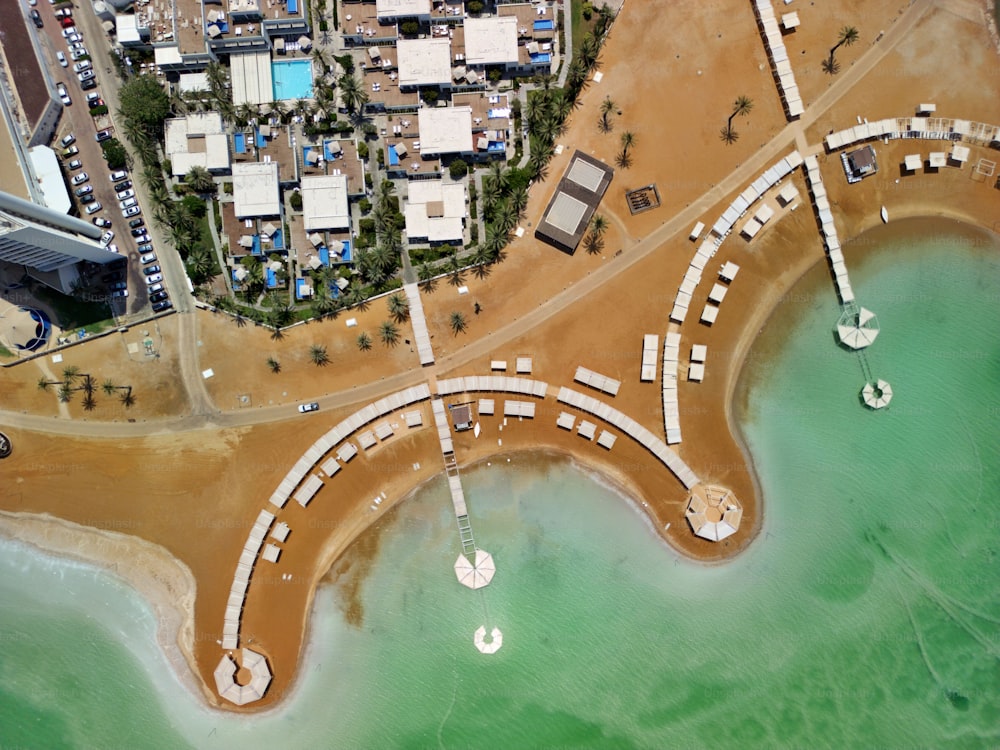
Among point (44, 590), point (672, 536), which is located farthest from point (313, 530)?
point (672, 536)

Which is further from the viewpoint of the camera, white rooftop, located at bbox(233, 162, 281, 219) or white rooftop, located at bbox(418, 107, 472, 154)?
white rooftop, located at bbox(233, 162, 281, 219)

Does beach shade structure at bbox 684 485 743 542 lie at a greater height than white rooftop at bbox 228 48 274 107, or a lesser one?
lesser

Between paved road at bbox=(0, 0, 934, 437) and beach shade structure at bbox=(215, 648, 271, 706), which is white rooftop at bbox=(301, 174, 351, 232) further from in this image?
beach shade structure at bbox=(215, 648, 271, 706)

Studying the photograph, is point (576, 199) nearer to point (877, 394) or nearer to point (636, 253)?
point (636, 253)

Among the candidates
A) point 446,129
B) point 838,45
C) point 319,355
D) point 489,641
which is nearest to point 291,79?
point 446,129

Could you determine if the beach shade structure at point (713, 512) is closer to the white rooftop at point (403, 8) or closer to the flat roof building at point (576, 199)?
the flat roof building at point (576, 199)

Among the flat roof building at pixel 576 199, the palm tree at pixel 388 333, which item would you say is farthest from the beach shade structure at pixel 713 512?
the palm tree at pixel 388 333

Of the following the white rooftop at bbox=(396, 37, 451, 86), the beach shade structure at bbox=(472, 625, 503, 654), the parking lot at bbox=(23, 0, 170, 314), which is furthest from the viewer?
the parking lot at bbox=(23, 0, 170, 314)

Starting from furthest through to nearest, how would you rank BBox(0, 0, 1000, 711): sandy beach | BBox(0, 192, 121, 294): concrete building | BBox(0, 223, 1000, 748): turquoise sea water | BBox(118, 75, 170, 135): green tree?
1. BBox(0, 0, 1000, 711): sandy beach
2. BBox(118, 75, 170, 135): green tree
3. BBox(0, 223, 1000, 748): turquoise sea water
4. BBox(0, 192, 121, 294): concrete building

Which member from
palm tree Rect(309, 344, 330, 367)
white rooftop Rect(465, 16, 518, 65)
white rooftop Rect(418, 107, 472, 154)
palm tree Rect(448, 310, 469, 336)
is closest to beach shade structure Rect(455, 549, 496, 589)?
palm tree Rect(448, 310, 469, 336)
